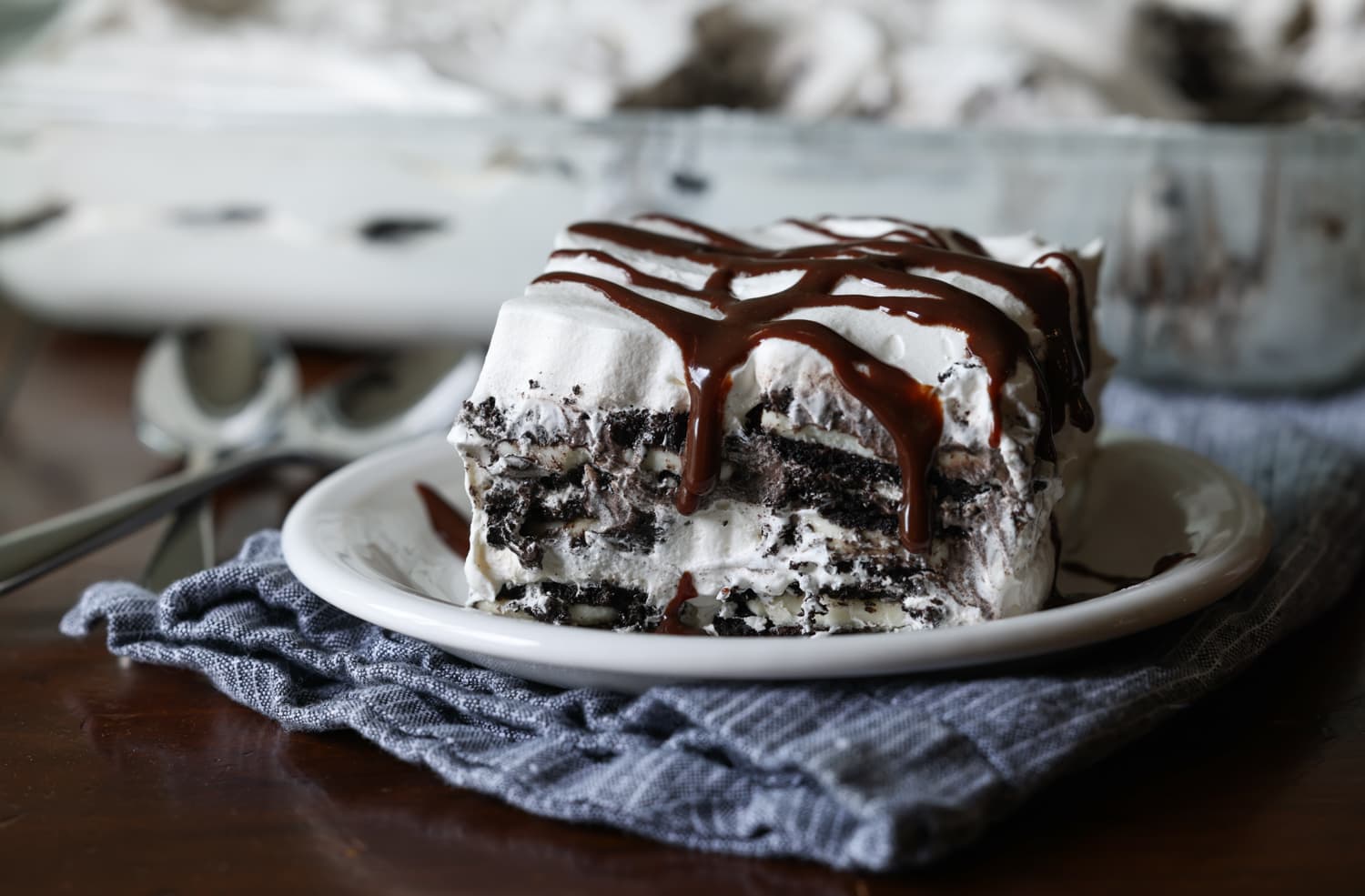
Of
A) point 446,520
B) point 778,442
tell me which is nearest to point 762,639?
point 778,442

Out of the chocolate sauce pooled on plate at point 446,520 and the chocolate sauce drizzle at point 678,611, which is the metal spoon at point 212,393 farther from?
the chocolate sauce drizzle at point 678,611

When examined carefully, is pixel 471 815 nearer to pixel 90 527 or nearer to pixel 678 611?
pixel 678 611

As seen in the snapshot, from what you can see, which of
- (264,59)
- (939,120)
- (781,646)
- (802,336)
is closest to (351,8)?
(264,59)

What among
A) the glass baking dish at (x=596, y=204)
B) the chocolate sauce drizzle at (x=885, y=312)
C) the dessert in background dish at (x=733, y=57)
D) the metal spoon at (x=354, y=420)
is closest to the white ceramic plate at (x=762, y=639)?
the chocolate sauce drizzle at (x=885, y=312)

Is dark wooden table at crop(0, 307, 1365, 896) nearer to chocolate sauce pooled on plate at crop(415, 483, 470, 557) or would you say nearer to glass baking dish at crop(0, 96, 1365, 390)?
chocolate sauce pooled on plate at crop(415, 483, 470, 557)

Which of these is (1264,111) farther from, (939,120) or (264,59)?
(264,59)

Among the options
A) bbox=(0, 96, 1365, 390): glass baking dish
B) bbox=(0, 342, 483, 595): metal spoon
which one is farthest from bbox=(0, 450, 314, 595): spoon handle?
bbox=(0, 96, 1365, 390): glass baking dish
